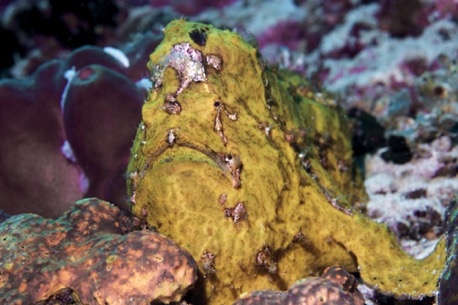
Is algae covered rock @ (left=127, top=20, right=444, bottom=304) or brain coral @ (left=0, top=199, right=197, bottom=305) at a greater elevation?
algae covered rock @ (left=127, top=20, right=444, bottom=304)

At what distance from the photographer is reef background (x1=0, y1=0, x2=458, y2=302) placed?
4.28 m

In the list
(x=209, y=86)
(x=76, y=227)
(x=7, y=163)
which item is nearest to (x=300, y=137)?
(x=209, y=86)

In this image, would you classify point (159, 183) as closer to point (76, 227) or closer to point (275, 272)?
point (76, 227)

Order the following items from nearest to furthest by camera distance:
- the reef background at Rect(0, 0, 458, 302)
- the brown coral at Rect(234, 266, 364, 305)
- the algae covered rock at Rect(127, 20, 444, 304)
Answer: the brown coral at Rect(234, 266, 364, 305)
the algae covered rock at Rect(127, 20, 444, 304)
the reef background at Rect(0, 0, 458, 302)

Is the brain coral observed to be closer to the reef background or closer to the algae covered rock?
the algae covered rock

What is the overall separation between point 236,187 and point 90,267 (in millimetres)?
1023

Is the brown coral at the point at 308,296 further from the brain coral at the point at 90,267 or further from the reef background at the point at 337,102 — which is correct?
the reef background at the point at 337,102

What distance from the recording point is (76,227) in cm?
276

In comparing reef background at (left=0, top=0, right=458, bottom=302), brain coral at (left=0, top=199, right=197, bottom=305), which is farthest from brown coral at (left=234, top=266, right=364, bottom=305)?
reef background at (left=0, top=0, right=458, bottom=302)

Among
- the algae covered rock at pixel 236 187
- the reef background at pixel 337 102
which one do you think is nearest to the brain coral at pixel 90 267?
the algae covered rock at pixel 236 187

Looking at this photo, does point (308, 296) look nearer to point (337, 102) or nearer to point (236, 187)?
point (236, 187)

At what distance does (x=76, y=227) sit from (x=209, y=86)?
4.32ft

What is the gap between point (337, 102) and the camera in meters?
5.09

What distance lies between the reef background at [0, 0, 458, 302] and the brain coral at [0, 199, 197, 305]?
0.86 m
